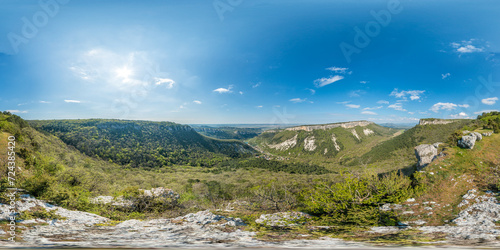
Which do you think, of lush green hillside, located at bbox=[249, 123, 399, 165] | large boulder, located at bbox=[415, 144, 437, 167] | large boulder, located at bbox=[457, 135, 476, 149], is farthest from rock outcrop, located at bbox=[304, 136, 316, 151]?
large boulder, located at bbox=[457, 135, 476, 149]

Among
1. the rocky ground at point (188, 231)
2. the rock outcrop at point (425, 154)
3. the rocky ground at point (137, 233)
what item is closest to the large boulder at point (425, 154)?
the rock outcrop at point (425, 154)

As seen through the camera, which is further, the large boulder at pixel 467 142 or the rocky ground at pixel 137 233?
the large boulder at pixel 467 142

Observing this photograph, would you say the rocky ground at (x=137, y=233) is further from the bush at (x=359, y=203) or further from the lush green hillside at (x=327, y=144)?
the lush green hillside at (x=327, y=144)

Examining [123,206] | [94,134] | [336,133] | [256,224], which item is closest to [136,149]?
[94,134]

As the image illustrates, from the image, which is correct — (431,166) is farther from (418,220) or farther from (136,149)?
(136,149)

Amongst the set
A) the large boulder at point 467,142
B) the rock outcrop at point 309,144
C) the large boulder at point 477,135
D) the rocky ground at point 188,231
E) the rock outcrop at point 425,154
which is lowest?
the rock outcrop at point 309,144
